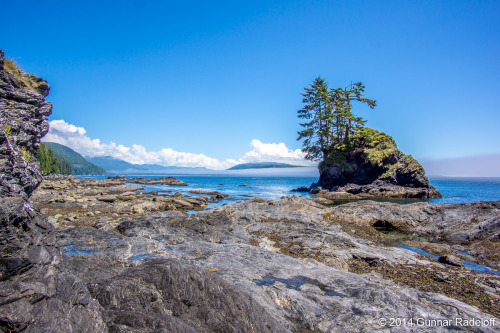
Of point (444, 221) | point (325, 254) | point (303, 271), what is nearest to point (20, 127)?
point (303, 271)

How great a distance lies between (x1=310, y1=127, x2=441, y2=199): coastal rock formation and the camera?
50.2 m

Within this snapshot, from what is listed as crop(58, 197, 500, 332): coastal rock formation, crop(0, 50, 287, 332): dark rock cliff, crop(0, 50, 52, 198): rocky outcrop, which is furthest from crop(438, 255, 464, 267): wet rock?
crop(0, 50, 52, 198): rocky outcrop

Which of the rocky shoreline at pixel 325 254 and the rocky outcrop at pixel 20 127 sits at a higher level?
the rocky outcrop at pixel 20 127

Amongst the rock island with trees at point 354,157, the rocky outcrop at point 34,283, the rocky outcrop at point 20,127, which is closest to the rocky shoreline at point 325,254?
the rocky outcrop at point 34,283

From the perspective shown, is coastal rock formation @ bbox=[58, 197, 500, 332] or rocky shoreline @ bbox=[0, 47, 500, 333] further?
coastal rock formation @ bbox=[58, 197, 500, 332]

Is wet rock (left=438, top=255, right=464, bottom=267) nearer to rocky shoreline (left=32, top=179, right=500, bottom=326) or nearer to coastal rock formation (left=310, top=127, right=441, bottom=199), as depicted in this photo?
rocky shoreline (left=32, top=179, right=500, bottom=326)

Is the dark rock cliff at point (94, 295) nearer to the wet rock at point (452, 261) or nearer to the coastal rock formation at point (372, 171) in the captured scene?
the wet rock at point (452, 261)

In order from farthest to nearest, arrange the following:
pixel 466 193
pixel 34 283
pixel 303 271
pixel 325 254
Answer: pixel 466 193 → pixel 325 254 → pixel 303 271 → pixel 34 283

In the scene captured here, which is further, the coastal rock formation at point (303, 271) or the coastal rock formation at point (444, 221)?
the coastal rock formation at point (444, 221)

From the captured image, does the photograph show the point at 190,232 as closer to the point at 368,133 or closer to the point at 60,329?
the point at 60,329

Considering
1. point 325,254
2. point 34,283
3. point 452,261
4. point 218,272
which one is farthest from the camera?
point 325,254

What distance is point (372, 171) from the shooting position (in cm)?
5675

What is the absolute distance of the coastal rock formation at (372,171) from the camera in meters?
50.2

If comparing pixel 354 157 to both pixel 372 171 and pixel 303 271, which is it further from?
pixel 303 271
